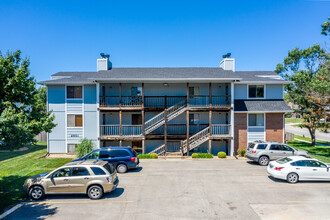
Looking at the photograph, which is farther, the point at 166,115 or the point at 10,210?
the point at 166,115

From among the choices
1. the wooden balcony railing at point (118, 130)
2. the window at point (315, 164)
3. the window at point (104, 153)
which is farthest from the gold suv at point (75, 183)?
the window at point (315, 164)

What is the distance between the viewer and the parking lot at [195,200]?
25.7 feet

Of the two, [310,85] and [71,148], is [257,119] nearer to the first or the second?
[310,85]

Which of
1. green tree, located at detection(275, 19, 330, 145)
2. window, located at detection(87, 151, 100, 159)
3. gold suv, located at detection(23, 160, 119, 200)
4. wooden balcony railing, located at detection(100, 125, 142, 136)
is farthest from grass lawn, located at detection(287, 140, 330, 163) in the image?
window, located at detection(87, 151, 100, 159)

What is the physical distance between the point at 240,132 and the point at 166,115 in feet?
24.1

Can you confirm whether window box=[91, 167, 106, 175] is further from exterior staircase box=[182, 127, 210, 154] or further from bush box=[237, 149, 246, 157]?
bush box=[237, 149, 246, 157]

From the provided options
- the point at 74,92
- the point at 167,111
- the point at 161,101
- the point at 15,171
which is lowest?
the point at 15,171

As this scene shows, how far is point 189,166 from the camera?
15.4m

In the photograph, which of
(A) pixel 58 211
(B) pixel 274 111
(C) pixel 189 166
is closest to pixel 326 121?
(B) pixel 274 111

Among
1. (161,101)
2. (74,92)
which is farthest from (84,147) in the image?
(161,101)

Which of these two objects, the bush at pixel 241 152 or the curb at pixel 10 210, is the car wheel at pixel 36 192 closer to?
the curb at pixel 10 210

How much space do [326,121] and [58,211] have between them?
22.7m

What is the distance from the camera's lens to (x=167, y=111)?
1945cm

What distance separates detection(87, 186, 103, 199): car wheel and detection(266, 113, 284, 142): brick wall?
16.4 m
